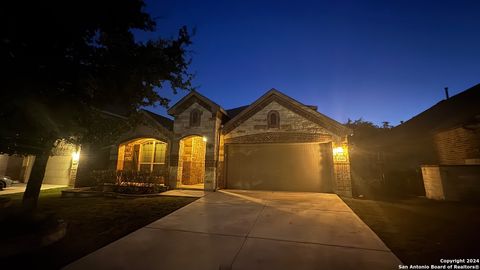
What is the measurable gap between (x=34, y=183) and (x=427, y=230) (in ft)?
32.8

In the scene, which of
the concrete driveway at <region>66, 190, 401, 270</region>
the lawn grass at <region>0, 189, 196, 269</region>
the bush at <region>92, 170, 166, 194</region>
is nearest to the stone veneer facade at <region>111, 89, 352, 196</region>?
the bush at <region>92, 170, 166, 194</region>

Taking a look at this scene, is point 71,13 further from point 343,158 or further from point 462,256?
point 343,158

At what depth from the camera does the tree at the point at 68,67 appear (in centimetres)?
349

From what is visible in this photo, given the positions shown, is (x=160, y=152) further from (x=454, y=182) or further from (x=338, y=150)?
(x=454, y=182)

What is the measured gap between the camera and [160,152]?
48.1 feet

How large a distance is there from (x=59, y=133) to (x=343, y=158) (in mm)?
12286

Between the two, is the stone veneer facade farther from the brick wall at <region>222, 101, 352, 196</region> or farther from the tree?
the tree

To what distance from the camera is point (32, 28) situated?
363 centimetres

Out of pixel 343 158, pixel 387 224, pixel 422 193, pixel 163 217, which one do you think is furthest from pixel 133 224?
pixel 422 193

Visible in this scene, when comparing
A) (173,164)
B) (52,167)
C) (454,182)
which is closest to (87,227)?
(173,164)

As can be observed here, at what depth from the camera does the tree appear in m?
3.49

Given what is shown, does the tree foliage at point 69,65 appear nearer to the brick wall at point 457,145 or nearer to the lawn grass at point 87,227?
the lawn grass at point 87,227

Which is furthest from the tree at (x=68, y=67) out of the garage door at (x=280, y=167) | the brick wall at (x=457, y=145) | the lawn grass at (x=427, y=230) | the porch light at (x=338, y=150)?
the brick wall at (x=457, y=145)

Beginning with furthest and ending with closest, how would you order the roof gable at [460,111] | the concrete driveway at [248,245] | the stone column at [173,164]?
the stone column at [173,164] < the roof gable at [460,111] < the concrete driveway at [248,245]
